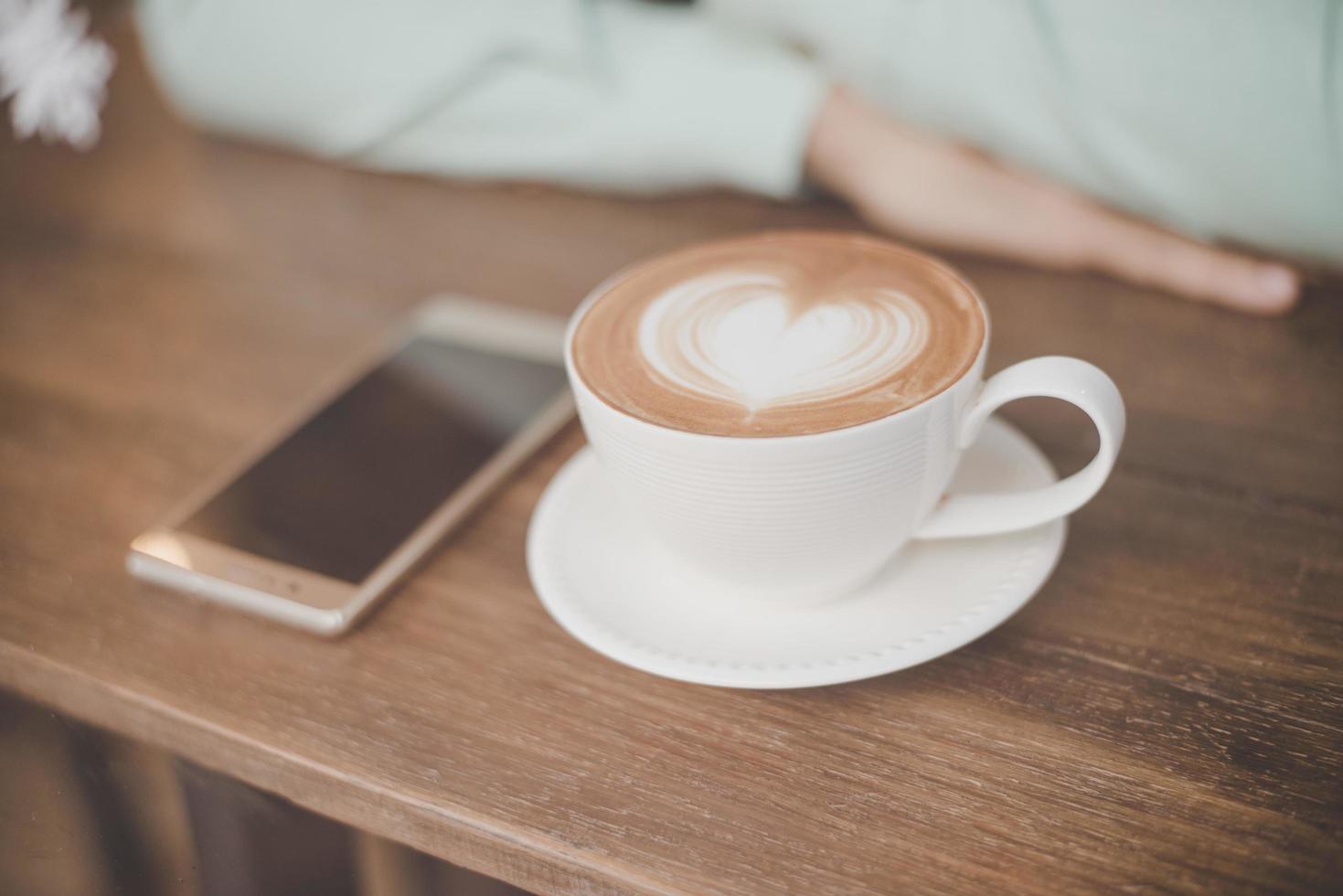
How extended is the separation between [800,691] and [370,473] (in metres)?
0.24

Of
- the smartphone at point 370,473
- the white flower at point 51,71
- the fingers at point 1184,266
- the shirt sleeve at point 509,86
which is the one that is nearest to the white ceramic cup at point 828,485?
the smartphone at point 370,473

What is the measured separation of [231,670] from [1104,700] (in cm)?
33

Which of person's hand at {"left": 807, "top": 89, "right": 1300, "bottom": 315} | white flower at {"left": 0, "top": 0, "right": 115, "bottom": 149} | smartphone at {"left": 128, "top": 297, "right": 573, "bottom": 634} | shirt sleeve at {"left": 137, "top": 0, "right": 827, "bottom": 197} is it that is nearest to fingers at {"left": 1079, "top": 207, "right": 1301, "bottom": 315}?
person's hand at {"left": 807, "top": 89, "right": 1300, "bottom": 315}

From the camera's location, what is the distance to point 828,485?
345mm

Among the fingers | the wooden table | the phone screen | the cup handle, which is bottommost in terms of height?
the wooden table

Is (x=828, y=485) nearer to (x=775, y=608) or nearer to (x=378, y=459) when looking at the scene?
(x=775, y=608)

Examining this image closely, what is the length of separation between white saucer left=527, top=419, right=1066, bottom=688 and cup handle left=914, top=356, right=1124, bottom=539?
0.02 m

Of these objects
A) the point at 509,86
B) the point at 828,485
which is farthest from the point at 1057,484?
the point at 509,86

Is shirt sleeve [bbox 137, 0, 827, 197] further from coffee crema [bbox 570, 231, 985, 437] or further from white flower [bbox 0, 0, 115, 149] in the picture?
coffee crema [bbox 570, 231, 985, 437]

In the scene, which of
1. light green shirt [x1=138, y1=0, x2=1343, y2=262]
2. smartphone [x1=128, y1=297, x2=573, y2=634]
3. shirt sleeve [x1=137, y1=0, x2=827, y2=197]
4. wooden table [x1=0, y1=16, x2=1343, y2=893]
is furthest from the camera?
shirt sleeve [x1=137, y1=0, x2=827, y2=197]

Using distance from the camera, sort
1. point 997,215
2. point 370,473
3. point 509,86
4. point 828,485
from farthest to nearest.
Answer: point 509,86, point 997,215, point 370,473, point 828,485

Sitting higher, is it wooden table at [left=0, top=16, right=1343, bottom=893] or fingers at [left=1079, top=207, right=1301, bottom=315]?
fingers at [left=1079, top=207, right=1301, bottom=315]

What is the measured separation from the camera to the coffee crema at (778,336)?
1.18 ft

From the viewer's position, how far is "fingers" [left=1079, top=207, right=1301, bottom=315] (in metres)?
0.57
